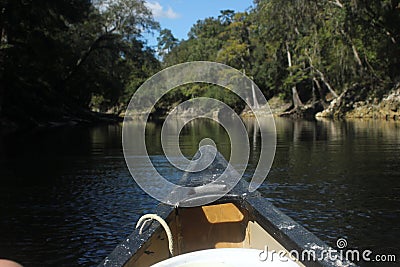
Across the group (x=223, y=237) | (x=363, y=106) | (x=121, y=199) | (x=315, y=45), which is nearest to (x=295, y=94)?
(x=315, y=45)

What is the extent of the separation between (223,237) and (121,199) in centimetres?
426

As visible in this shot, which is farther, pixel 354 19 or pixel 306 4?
A: pixel 306 4

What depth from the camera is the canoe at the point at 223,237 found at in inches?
83.0

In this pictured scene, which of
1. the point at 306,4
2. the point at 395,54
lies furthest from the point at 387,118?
the point at 306,4

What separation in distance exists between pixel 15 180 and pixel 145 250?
7716mm

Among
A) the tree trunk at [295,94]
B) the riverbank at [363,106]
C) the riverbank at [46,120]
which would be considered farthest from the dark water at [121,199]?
the tree trunk at [295,94]

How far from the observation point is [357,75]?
33375mm

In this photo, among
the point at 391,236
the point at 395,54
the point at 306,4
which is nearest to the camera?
the point at 391,236

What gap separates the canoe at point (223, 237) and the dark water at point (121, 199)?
1705mm

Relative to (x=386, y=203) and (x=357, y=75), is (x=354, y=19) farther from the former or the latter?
(x=386, y=203)

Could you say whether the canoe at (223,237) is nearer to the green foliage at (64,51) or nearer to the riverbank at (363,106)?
the green foliage at (64,51)

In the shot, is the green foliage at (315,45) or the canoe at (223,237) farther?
the green foliage at (315,45)

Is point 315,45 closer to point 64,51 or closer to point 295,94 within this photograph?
point 295,94

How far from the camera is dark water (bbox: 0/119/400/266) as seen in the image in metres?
5.43
